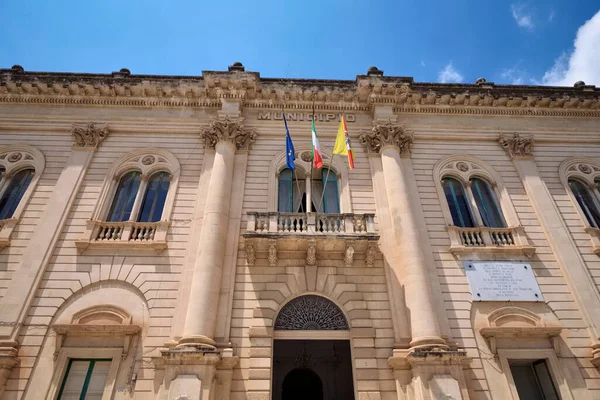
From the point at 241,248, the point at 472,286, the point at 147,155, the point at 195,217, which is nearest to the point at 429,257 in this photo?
the point at 472,286

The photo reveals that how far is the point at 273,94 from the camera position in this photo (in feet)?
43.7

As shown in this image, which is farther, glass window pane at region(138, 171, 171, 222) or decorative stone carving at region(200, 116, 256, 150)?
decorative stone carving at region(200, 116, 256, 150)

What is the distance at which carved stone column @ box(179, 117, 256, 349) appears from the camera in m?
8.72

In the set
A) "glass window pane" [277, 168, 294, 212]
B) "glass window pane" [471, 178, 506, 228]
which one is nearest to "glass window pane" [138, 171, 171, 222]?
"glass window pane" [277, 168, 294, 212]

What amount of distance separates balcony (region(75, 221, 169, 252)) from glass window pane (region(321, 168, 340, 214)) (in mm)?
5314

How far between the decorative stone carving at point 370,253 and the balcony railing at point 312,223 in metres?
0.41

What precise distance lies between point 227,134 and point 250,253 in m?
4.68

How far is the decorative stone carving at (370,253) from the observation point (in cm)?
1014

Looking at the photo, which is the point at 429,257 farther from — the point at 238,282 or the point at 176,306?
the point at 176,306

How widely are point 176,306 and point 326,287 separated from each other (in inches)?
167

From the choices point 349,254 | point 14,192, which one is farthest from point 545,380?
point 14,192

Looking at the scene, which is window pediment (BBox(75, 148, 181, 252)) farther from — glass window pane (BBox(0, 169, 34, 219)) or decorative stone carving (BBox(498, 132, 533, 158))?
decorative stone carving (BBox(498, 132, 533, 158))

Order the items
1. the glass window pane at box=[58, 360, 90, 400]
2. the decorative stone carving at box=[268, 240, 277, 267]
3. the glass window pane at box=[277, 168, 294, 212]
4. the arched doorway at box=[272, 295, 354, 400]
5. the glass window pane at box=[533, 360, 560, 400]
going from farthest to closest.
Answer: the arched doorway at box=[272, 295, 354, 400], the glass window pane at box=[277, 168, 294, 212], the decorative stone carving at box=[268, 240, 277, 267], the glass window pane at box=[533, 360, 560, 400], the glass window pane at box=[58, 360, 90, 400]

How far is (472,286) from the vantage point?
395 inches
